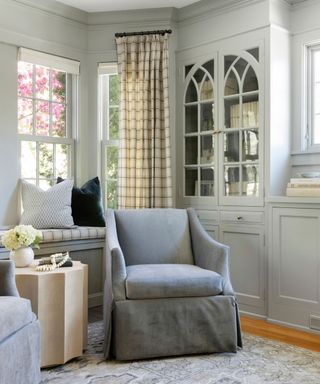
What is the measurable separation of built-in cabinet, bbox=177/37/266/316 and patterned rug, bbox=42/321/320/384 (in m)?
0.83

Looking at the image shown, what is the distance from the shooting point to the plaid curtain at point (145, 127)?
12.8 ft

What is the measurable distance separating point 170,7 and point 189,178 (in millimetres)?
1509

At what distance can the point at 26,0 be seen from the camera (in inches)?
144

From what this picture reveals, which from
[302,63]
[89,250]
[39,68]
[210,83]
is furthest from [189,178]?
[39,68]

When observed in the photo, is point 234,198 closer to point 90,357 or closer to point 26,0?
point 90,357

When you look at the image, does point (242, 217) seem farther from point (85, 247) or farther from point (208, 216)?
point (85, 247)

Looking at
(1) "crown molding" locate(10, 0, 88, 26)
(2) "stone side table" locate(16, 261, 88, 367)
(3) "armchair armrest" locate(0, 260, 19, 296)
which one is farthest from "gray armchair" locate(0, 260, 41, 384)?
(1) "crown molding" locate(10, 0, 88, 26)

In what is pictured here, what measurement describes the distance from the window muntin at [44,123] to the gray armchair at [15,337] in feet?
5.95

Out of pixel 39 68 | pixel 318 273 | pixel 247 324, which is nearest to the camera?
pixel 318 273

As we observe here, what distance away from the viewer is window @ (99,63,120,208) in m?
4.19

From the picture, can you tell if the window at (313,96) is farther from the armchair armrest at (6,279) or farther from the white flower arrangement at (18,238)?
the armchair armrest at (6,279)

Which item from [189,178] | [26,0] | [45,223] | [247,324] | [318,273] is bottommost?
[247,324]

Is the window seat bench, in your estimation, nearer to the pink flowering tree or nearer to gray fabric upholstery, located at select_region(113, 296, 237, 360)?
the pink flowering tree

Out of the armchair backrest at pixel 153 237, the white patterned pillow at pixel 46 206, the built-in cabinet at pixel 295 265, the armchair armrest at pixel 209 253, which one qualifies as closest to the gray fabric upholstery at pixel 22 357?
the armchair backrest at pixel 153 237
